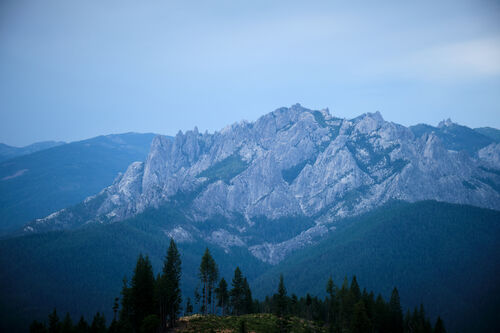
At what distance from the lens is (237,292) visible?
388 feet

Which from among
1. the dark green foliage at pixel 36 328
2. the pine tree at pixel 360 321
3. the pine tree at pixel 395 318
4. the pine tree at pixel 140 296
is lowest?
the pine tree at pixel 395 318

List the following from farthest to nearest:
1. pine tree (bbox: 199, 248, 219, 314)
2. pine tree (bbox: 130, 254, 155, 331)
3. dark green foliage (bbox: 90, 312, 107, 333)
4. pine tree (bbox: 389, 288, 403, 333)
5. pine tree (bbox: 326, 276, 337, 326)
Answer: pine tree (bbox: 326, 276, 337, 326), pine tree (bbox: 389, 288, 403, 333), pine tree (bbox: 199, 248, 219, 314), dark green foliage (bbox: 90, 312, 107, 333), pine tree (bbox: 130, 254, 155, 331)

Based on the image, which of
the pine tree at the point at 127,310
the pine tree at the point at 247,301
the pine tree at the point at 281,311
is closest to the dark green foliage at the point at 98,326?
the pine tree at the point at 127,310

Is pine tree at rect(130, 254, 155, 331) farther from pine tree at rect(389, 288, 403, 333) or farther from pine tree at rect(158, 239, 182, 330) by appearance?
pine tree at rect(389, 288, 403, 333)

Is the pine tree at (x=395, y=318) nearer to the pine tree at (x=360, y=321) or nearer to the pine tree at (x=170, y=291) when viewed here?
the pine tree at (x=360, y=321)

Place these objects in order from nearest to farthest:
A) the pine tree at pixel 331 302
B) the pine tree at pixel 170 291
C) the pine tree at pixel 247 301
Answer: the pine tree at pixel 170 291 → the pine tree at pixel 331 302 → the pine tree at pixel 247 301

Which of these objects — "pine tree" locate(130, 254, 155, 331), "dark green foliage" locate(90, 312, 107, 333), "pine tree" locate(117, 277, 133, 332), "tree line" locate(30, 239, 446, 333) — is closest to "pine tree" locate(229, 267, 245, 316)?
"tree line" locate(30, 239, 446, 333)

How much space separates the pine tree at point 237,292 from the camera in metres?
118

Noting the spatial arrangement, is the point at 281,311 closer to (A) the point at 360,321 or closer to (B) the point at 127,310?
(A) the point at 360,321

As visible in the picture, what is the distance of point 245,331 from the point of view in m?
85.8

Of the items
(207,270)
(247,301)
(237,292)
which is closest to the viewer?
(207,270)

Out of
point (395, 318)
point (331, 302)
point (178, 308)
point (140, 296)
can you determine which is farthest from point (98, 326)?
point (395, 318)

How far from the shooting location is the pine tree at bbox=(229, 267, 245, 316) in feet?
386

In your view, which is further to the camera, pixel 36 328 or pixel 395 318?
pixel 395 318
